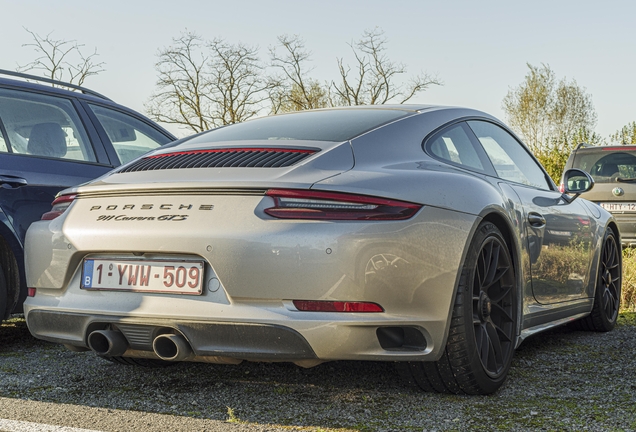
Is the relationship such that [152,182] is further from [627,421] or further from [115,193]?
[627,421]


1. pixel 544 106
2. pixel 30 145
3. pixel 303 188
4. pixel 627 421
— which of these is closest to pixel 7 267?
pixel 30 145

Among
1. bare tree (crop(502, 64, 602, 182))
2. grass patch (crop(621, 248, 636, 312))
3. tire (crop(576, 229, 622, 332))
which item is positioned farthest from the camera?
bare tree (crop(502, 64, 602, 182))

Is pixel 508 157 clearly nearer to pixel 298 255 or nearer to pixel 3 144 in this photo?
pixel 298 255

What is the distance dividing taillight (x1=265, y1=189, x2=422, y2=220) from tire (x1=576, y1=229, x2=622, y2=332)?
9.58 ft

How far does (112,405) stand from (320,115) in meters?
1.76

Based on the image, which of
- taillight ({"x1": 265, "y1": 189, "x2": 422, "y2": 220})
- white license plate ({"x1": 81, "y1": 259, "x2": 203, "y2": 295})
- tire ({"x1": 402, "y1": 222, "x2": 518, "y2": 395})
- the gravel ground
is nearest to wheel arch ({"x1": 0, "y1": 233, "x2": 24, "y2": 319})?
the gravel ground

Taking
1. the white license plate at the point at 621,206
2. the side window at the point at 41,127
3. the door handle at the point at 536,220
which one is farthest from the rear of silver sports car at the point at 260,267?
the white license plate at the point at 621,206

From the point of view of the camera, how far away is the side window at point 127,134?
217 inches

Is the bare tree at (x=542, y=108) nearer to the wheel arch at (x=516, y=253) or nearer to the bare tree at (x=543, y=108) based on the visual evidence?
the bare tree at (x=543, y=108)

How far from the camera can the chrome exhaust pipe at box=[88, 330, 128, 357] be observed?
3117 mm

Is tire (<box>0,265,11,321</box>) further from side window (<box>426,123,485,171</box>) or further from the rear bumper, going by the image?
side window (<box>426,123,485,171</box>)

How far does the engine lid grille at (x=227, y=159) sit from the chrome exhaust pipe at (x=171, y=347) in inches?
29.2

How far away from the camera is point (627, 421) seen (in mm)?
3025

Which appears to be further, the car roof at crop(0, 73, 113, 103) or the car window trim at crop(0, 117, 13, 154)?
the car roof at crop(0, 73, 113, 103)
